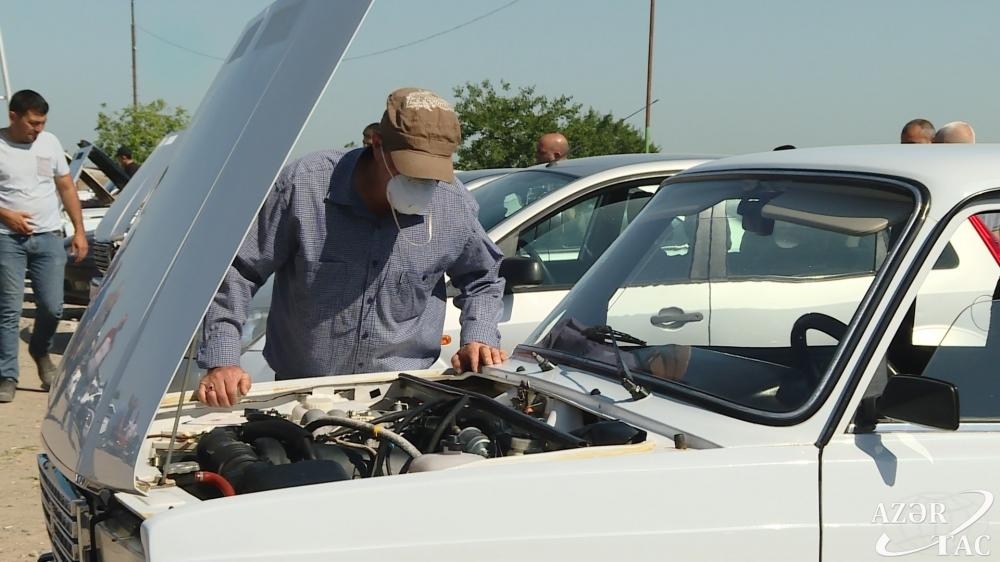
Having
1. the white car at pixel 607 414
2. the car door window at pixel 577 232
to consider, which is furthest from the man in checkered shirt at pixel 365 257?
the car door window at pixel 577 232

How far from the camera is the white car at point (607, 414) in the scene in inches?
89.4

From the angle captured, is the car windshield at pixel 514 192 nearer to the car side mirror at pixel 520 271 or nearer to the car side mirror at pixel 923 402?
the car side mirror at pixel 520 271

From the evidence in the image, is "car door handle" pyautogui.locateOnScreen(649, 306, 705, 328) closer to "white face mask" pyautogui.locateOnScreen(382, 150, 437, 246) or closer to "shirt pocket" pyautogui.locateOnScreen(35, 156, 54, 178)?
"white face mask" pyautogui.locateOnScreen(382, 150, 437, 246)

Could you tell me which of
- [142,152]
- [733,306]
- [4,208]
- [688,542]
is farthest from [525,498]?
[142,152]

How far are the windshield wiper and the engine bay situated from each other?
0.38 ft

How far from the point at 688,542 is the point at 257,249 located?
1923 mm

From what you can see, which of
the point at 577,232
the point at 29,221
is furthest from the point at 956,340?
the point at 29,221

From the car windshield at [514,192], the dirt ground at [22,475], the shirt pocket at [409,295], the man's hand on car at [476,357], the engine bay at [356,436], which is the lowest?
the dirt ground at [22,475]

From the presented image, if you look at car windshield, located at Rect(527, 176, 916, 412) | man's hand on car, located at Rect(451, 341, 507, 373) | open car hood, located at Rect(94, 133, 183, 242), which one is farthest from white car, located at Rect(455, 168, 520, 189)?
car windshield, located at Rect(527, 176, 916, 412)

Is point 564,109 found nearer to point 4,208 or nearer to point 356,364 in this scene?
point 4,208

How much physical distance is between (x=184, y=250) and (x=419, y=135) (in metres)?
1.02

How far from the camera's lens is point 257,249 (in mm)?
3650

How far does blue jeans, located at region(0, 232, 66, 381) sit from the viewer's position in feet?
25.4

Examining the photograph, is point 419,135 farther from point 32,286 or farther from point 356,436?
point 32,286
